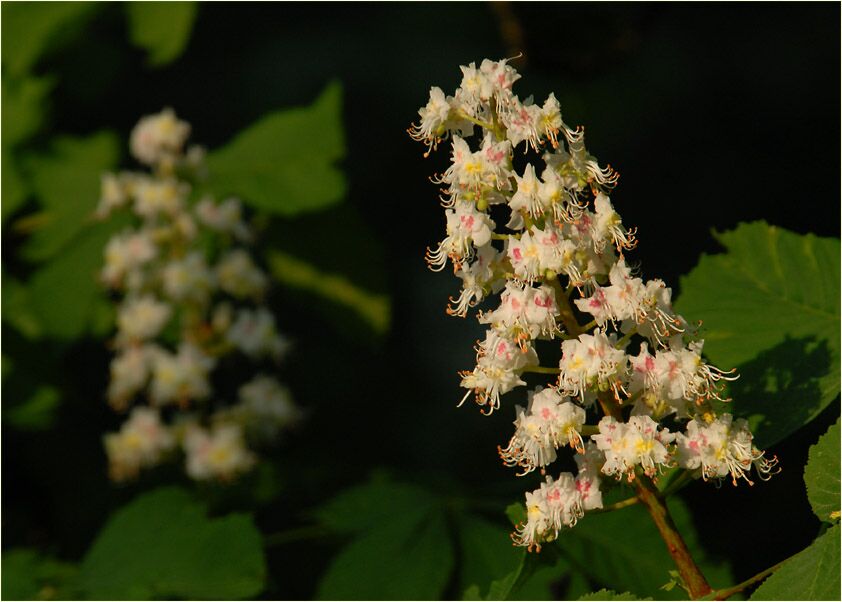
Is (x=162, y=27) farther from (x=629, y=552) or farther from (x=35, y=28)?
(x=629, y=552)

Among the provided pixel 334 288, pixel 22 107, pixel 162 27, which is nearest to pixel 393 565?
pixel 334 288

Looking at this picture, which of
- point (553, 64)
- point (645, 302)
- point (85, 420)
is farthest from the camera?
point (553, 64)

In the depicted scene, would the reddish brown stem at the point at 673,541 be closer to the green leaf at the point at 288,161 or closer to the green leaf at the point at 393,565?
the green leaf at the point at 393,565

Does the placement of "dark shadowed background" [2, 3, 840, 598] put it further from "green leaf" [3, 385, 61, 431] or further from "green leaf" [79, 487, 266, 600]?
"green leaf" [79, 487, 266, 600]

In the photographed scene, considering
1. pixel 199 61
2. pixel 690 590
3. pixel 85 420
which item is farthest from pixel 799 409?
pixel 199 61

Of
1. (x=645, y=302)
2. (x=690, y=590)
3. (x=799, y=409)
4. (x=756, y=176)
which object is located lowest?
(x=756, y=176)

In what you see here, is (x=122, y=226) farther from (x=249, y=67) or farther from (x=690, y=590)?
(x=249, y=67)

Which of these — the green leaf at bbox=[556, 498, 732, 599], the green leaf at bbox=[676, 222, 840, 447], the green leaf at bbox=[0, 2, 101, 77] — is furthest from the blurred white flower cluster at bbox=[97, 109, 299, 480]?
the green leaf at bbox=[676, 222, 840, 447]
